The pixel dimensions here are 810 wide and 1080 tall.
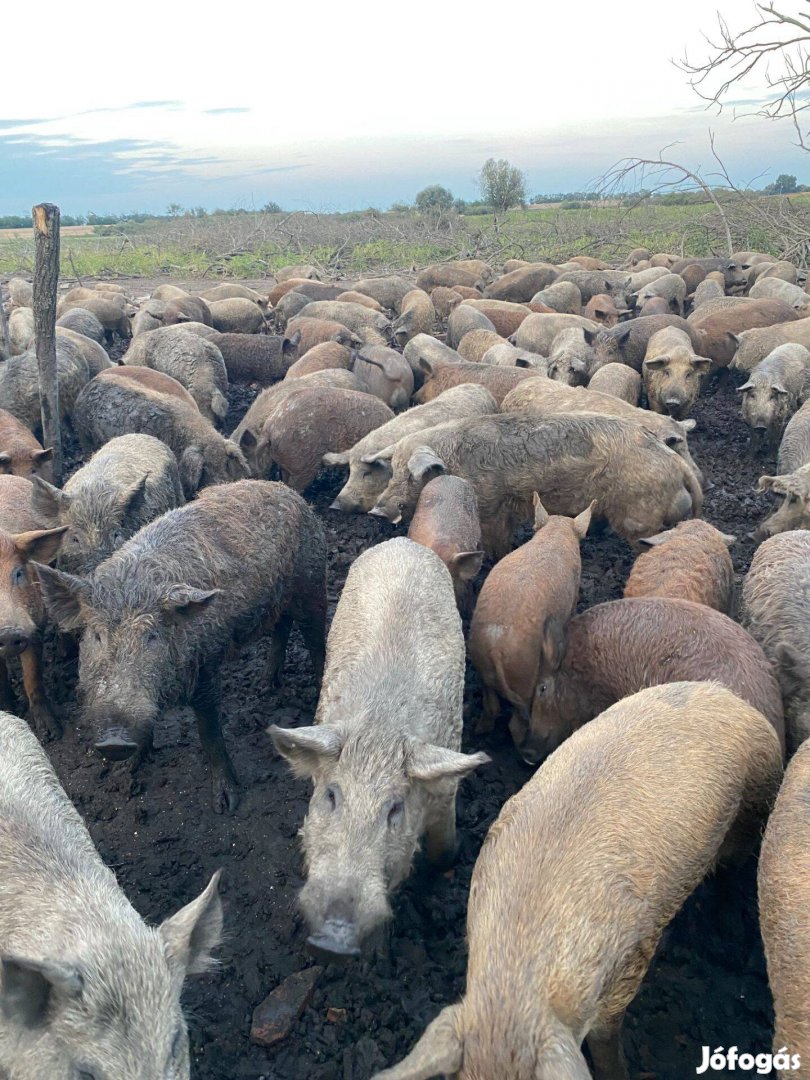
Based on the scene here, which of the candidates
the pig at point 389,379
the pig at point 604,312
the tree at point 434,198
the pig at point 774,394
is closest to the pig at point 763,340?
the pig at point 774,394

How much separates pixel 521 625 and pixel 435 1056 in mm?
2611

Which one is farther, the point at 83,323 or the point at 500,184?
the point at 500,184

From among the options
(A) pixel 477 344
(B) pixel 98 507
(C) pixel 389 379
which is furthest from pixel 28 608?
(A) pixel 477 344

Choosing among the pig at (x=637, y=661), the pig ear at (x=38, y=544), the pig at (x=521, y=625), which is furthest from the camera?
the pig ear at (x=38, y=544)

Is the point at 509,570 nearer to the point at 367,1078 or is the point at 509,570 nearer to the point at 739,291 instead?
the point at 367,1078

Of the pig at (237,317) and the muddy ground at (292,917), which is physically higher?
the pig at (237,317)

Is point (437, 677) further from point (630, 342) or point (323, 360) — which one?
point (630, 342)

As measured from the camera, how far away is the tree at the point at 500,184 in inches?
1368

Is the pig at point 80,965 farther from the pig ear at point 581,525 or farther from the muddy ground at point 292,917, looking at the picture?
the pig ear at point 581,525

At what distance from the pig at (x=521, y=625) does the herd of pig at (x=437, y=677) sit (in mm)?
20

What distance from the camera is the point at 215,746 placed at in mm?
4367

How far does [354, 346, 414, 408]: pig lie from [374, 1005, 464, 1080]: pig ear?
8.41 meters

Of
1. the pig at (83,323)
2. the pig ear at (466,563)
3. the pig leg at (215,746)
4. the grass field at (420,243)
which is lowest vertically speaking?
the pig leg at (215,746)

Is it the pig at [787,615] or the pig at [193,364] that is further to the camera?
the pig at [193,364]
